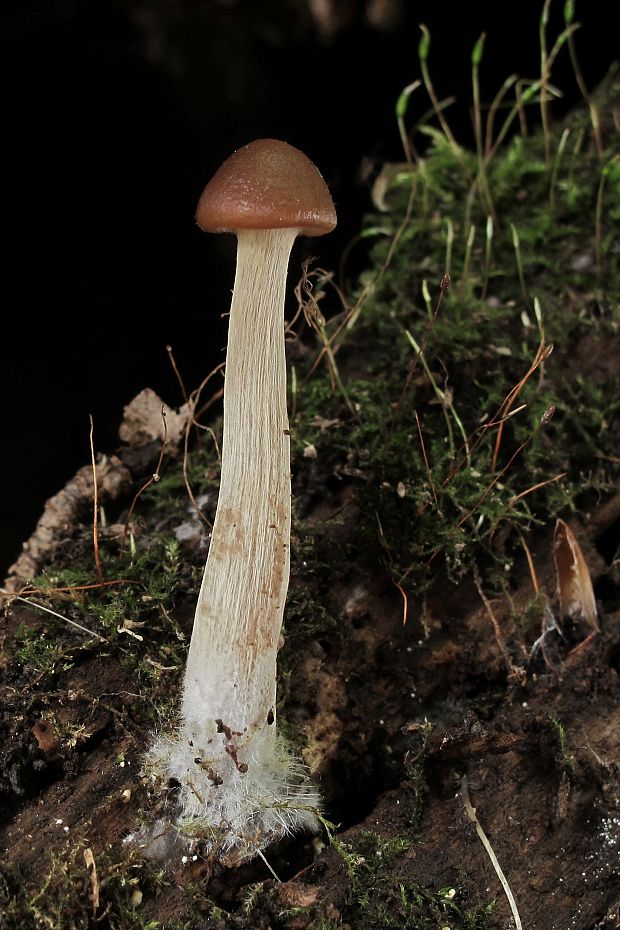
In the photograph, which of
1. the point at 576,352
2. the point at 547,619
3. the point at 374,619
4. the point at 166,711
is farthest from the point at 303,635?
the point at 576,352

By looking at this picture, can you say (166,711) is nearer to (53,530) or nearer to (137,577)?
(137,577)

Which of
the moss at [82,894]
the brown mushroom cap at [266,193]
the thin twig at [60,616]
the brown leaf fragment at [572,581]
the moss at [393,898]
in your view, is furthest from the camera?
the brown leaf fragment at [572,581]

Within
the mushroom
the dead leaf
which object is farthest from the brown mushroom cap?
the dead leaf

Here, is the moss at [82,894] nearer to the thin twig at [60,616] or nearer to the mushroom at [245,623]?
the mushroom at [245,623]

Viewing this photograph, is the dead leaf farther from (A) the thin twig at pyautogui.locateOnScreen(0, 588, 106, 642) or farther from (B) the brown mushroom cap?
(B) the brown mushroom cap

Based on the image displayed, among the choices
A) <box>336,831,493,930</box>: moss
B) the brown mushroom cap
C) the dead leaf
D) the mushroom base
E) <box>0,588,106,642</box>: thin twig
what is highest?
the brown mushroom cap

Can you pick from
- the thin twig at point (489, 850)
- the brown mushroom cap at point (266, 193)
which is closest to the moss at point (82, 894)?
the thin twig at point (489, 850)
